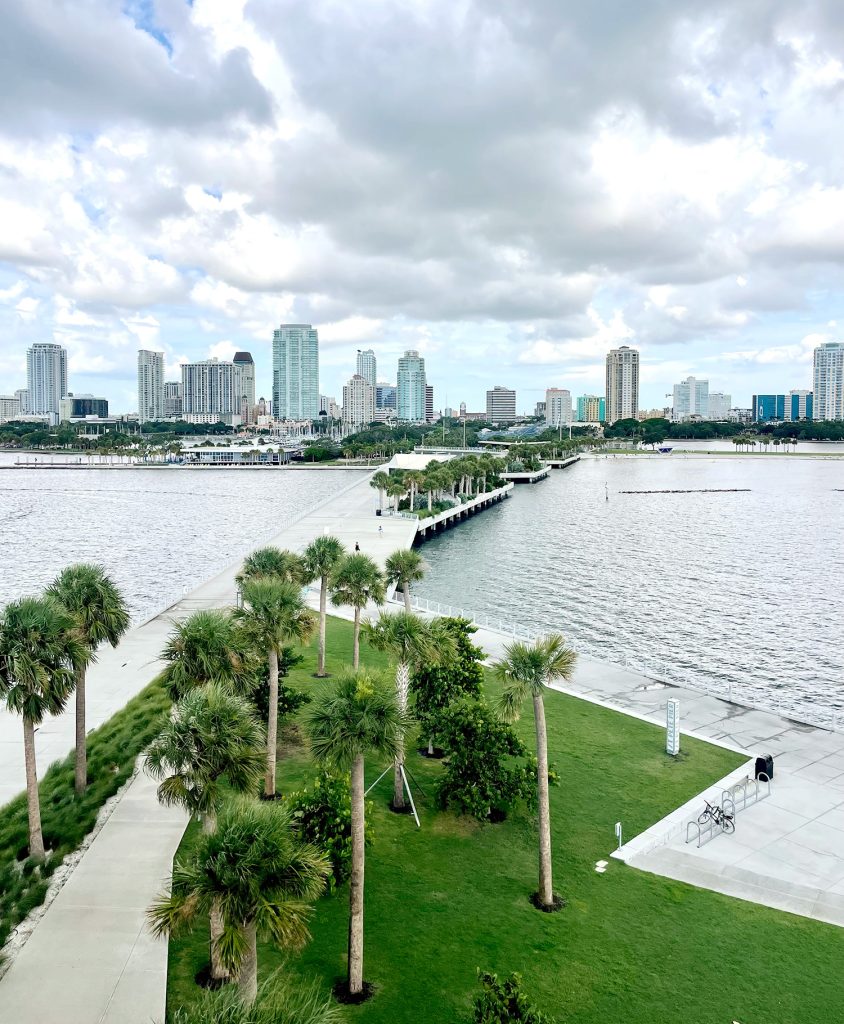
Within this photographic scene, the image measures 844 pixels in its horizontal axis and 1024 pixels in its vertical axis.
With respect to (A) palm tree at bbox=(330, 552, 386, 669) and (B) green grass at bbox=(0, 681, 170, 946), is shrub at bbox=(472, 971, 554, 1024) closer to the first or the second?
(B) green grass at bbox=(0, 681, 170, 946)

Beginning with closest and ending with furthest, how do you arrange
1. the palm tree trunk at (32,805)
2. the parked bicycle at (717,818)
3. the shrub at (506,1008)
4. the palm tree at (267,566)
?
1. the shrub at (506,1008)
2. the palm tree trunk at (32,805)
3. the parked bicycle at (717,818)
4. the palm tree at (267,566)

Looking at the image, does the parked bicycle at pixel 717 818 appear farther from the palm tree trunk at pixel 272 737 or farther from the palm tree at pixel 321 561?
the palm tree at pixel 321 561

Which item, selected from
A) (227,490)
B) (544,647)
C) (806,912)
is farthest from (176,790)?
(227,490)

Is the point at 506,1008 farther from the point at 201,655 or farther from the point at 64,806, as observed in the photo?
the point at 64,806

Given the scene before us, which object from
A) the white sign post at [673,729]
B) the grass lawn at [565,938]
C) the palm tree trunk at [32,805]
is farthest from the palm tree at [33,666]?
the white sign post at [673,729]

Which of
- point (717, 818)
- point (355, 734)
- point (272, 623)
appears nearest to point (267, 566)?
point (272, 623)

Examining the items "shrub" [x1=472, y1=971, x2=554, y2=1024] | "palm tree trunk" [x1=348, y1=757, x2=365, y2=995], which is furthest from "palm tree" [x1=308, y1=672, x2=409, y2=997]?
"shrub" [x1=472, y1=971, x2=554, y2=1024]

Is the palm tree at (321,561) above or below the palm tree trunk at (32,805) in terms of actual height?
above
